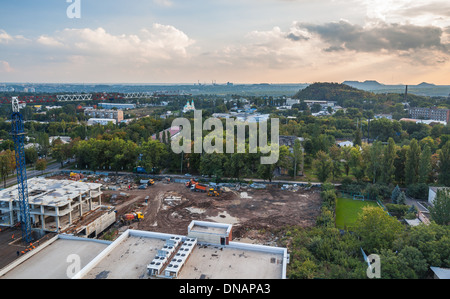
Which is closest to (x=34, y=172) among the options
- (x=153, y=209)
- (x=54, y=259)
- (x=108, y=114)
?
(x=153, y=209)

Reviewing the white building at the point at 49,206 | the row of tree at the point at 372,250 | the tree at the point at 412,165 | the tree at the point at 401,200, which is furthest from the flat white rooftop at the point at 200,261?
the tree at the point at 412,165

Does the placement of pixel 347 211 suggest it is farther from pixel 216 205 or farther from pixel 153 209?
pixel 153 209

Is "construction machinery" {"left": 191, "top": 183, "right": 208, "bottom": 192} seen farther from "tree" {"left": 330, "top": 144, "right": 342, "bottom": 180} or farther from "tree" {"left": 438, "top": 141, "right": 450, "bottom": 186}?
"tree" {"left": 438, "top": 141, "right": 450, "bottom": 186}

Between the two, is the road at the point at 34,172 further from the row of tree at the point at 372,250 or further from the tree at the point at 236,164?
the row of tree at the point at 372,250

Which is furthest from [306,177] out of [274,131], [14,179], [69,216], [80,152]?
A: [14,179]

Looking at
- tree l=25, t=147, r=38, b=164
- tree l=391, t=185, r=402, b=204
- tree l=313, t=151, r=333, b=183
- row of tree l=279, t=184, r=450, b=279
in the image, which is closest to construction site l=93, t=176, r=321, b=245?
tree l=313, t=151, r=333, b=183

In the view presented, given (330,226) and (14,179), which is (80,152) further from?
(330,226)
